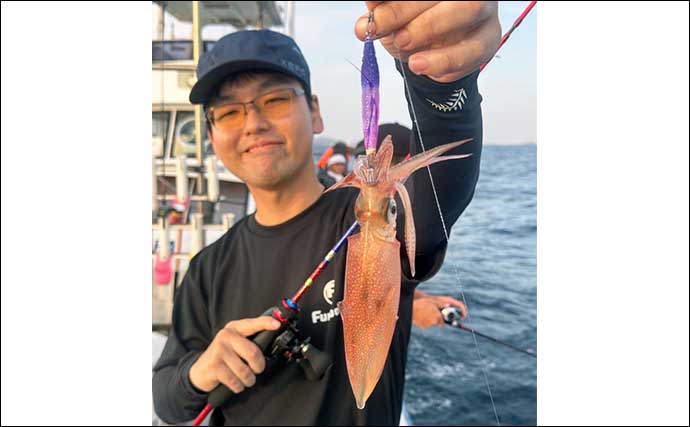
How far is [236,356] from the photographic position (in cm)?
82

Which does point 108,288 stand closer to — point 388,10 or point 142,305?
point 142,305

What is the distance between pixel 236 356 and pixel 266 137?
14.2 inches

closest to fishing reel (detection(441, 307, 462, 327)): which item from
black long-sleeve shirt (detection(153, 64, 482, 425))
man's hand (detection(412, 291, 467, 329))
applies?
man's hand (detection(412, 291, 467, 329))

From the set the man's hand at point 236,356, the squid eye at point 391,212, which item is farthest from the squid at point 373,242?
the man's hand at point 236,356

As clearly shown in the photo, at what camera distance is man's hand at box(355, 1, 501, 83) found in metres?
0.36

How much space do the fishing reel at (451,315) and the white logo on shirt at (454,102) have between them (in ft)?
3.67

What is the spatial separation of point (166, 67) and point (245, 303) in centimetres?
50

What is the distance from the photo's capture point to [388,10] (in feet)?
1.20

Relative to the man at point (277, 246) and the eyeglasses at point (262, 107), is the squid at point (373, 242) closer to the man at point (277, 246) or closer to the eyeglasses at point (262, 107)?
the man at point (277, 246)

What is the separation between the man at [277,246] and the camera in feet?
1.89

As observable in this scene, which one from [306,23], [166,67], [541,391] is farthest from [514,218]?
[166,67]

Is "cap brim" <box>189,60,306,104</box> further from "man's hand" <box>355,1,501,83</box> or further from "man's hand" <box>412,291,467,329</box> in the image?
"man's hand" <box>412,291,467,329</box>

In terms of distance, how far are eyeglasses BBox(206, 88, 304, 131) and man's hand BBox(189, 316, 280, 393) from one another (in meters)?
0.31

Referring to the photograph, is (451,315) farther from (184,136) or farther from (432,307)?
(184,136)
